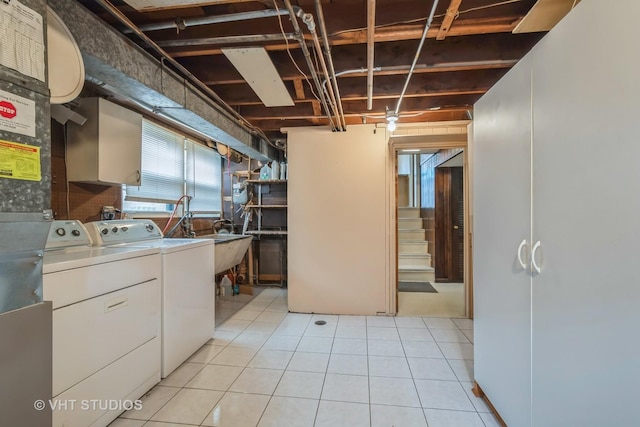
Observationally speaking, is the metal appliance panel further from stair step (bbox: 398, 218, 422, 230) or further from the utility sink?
stair step (bbox: 398, 218, 422, 230)

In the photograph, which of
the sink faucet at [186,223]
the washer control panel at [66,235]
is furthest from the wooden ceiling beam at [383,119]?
the washer control panel at [66,235]

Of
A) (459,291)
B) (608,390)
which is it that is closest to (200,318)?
(608,390)

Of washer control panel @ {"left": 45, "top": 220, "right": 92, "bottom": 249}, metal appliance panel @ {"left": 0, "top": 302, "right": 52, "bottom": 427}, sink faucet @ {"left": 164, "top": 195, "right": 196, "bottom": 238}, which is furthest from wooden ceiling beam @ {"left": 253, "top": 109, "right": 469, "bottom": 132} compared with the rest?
metal appliance panel @ {"left": 0, "top": 302, "right": 52, "bottom": 427}

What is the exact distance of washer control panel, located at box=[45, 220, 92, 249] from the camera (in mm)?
1833

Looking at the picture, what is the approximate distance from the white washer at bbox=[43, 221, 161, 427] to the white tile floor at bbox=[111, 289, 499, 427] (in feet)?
0.80

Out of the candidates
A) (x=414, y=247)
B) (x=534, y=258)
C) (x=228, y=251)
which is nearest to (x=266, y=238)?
(x=228, y=251)

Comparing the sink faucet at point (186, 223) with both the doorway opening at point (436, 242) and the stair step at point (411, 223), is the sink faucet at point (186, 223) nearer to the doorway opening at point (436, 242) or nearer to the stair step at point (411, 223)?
the doorway opening at point (436, 242)

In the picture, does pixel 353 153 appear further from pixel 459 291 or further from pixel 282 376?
pixel 459 291

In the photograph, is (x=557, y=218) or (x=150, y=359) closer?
(x=557, y=218)

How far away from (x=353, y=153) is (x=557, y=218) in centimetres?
247

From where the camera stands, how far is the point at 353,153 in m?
3.43

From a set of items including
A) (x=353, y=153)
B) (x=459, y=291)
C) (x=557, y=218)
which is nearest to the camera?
(x=557, y=218)

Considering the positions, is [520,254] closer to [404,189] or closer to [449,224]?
[449,224]

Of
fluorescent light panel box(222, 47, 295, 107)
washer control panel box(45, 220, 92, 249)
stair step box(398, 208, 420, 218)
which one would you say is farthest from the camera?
stair step box(398, 208, 420, 218)
